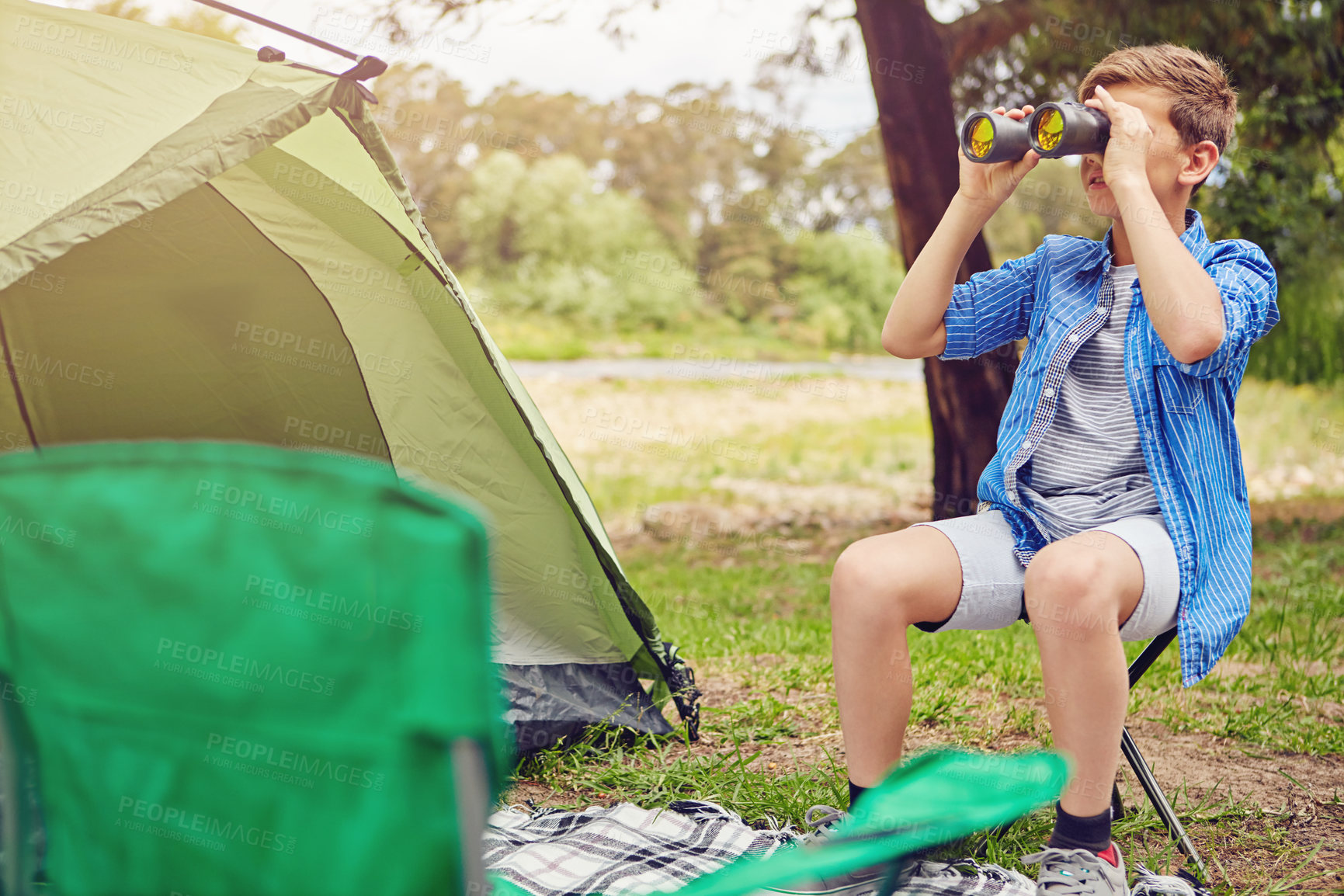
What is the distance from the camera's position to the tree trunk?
4.16 m

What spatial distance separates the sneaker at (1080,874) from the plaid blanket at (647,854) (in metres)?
0.20

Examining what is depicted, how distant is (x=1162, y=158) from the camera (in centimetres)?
156

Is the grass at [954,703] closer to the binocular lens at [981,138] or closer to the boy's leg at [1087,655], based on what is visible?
the boy's leg at [1087,655]

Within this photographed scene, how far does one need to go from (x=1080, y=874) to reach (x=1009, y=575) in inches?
16.6

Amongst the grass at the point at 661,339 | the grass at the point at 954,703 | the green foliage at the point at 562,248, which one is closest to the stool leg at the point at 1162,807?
the grass at the point at 954,703

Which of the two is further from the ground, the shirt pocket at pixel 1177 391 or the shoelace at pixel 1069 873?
Result: the shirt pocket at pixel 1177 391

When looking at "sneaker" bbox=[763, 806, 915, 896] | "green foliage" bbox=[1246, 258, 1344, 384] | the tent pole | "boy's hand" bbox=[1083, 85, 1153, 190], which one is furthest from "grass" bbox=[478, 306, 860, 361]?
"sneaker" bbox=[763, 806, 915, 896]

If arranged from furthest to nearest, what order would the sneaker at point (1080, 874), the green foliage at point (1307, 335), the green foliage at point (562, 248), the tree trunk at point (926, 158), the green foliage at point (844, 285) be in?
the green foliage at point (844, 285), the green foliage at point (562, 248), the green foliage at point (1307, 335), the tree trunk at point (926, 158), the sneaker at point (1080, 874)

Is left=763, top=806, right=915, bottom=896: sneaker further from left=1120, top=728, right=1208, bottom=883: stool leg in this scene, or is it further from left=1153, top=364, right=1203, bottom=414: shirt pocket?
left=1153, top=364, right=1203, bottom=414: shirt pocket

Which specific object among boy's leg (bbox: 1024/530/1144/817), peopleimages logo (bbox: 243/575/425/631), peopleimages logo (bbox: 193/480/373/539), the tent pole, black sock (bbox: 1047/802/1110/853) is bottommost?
black sock (bbox: 1047/802/1110/853)

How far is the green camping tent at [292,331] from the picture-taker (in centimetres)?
173

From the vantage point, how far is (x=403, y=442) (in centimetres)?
227

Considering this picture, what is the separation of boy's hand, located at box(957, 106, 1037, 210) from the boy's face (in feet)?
0.32

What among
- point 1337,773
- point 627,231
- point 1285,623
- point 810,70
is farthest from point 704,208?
point 1337,773
